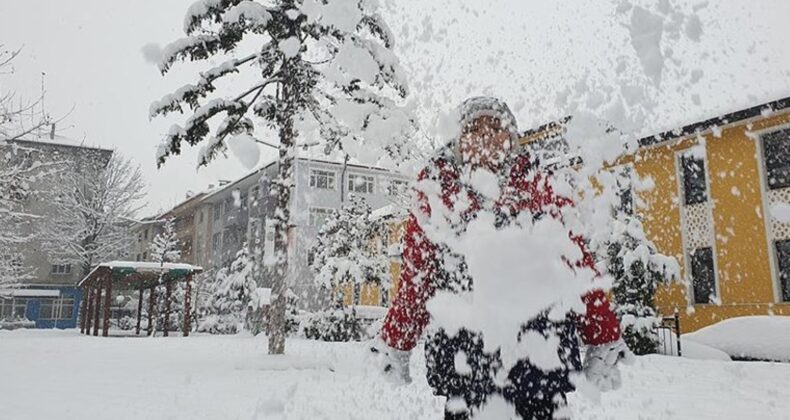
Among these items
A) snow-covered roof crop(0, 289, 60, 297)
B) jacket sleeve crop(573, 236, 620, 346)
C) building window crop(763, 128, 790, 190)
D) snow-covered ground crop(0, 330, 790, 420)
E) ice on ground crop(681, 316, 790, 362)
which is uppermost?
building window crop(763, 128, 790, 190)

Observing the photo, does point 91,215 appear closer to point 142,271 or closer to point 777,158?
point 142,271

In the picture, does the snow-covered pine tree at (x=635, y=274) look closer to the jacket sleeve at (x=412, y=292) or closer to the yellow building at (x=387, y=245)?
the yellow building at (x=387, y=245)

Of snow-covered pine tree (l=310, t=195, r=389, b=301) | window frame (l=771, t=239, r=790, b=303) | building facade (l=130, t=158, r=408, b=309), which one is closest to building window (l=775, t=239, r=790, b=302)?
window frame (l=771, t=239, r=790, b=303)

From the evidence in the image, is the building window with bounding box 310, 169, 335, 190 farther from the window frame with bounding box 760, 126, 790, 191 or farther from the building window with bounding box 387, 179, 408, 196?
the window frame with bounding box 760, 126, 790, 191

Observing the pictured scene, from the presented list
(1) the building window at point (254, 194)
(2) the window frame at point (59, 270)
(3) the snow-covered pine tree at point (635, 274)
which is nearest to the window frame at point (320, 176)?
(1) the building window at point (254, 194)

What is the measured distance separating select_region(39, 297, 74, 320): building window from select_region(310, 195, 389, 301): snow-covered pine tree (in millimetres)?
32065

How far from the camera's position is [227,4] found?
10.6 metres

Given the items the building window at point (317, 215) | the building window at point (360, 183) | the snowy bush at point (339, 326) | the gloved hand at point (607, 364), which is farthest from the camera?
the building window at point (360, 183)

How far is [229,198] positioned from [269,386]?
149ft

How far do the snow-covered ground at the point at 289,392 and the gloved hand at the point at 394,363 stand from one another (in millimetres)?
662

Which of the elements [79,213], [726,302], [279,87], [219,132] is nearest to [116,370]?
[219,132]

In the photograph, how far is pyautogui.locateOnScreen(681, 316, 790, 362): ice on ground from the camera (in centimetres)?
1112

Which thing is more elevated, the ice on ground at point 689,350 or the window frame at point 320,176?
the window frame at point 320,176

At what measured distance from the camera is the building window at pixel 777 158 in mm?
14492
